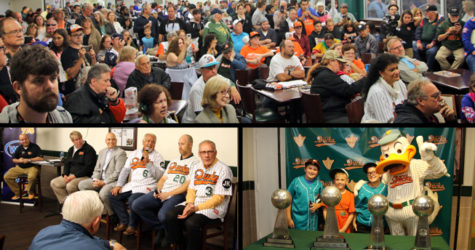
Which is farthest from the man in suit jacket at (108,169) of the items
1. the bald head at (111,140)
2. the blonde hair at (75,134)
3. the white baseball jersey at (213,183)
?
the white baseball jersey at (213,183)

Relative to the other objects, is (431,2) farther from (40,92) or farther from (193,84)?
(40,92)

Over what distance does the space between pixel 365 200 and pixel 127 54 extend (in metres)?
2.34

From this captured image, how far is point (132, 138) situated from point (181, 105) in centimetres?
129

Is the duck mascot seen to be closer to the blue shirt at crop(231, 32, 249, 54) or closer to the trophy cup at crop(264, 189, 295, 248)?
the trophy cup at crop(264, 189, 295, 248)

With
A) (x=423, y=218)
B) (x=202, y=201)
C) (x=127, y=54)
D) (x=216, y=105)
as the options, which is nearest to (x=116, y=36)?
(x=127, y=54)

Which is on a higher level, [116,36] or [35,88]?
[116,36]

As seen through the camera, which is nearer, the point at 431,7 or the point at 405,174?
the point at 405,174

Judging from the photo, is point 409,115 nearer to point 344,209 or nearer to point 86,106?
point 344,209

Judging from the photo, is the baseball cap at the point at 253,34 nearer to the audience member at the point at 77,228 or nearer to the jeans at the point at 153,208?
the jeans at the point at 153,208

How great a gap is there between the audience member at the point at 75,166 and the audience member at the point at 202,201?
1.50 feet

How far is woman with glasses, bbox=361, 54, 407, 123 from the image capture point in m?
3.72

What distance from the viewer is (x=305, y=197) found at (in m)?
2.48

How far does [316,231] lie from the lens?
2.46 m

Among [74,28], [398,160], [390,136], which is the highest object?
[74,28]
